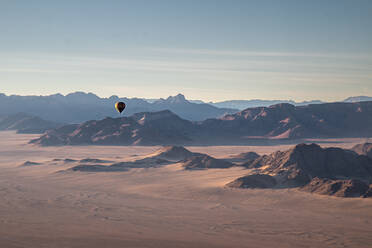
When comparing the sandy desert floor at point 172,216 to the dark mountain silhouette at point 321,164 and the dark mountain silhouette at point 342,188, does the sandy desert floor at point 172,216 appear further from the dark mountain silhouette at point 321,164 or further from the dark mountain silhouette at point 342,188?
the dark mountain silhouette at point 321,164

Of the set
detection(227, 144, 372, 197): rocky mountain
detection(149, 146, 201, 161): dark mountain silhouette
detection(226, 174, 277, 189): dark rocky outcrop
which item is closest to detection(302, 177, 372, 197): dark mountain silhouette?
detection(227, 144, 372, 197): rocky mountain

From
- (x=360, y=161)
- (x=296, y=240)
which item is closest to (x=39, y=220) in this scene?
(x=296, y=240)

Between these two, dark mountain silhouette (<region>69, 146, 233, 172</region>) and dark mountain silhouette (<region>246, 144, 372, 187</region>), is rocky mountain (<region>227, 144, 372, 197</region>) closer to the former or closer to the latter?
dark mountain silhouette (<region>246, 144, 372, 187</region>)

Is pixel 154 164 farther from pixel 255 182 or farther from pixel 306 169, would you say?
pixel 255 182

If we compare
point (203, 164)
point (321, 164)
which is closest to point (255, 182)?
point (321, 164)

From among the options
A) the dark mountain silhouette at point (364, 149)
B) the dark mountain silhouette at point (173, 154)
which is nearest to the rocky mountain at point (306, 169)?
the dark mountain silhouette at point (364, 149)

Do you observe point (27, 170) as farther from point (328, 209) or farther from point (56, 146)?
point (56, 146)

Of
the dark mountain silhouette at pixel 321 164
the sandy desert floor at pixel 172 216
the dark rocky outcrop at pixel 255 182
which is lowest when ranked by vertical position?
the sandy desert floor at pixel 172 216
